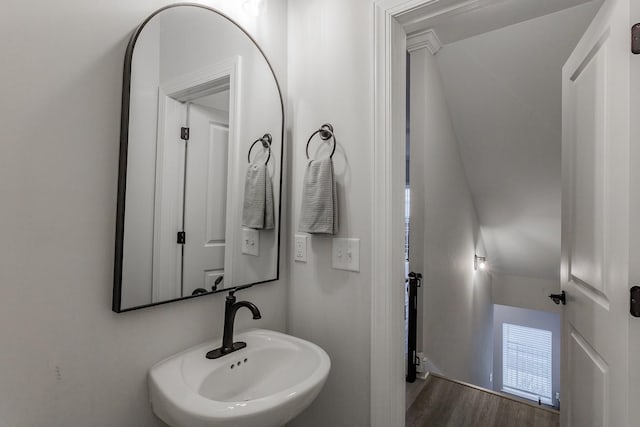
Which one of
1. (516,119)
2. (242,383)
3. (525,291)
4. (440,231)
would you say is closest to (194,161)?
(242,383)

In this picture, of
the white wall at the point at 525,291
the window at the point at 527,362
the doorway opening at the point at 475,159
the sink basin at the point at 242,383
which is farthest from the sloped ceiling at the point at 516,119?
the sink basin at the point at 242,383

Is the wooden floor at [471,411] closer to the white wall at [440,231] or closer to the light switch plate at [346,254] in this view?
the white wall at [440,231]

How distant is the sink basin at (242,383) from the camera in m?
0.78

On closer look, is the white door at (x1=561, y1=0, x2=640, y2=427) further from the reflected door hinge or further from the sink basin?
the reflected door hinge

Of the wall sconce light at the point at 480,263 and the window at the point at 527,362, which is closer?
the wall sconce light at the point at 480,263

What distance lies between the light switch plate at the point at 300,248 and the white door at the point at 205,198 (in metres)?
0.35

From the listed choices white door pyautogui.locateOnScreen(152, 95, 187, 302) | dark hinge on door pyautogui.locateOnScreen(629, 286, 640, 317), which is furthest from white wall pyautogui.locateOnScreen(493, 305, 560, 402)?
white door pyautogui.locateOnScreen(152, 95, 187, 302)

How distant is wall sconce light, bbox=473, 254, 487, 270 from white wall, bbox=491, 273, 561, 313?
437 millimetres

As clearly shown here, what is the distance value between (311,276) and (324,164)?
1.65ft

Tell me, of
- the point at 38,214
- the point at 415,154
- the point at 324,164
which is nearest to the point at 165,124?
the point at 38,214

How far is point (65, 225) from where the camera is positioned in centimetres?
81

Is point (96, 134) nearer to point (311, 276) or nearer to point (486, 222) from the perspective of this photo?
point (311, 276)

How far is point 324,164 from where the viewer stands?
4.13 feet

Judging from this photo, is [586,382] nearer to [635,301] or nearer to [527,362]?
[635,301]
